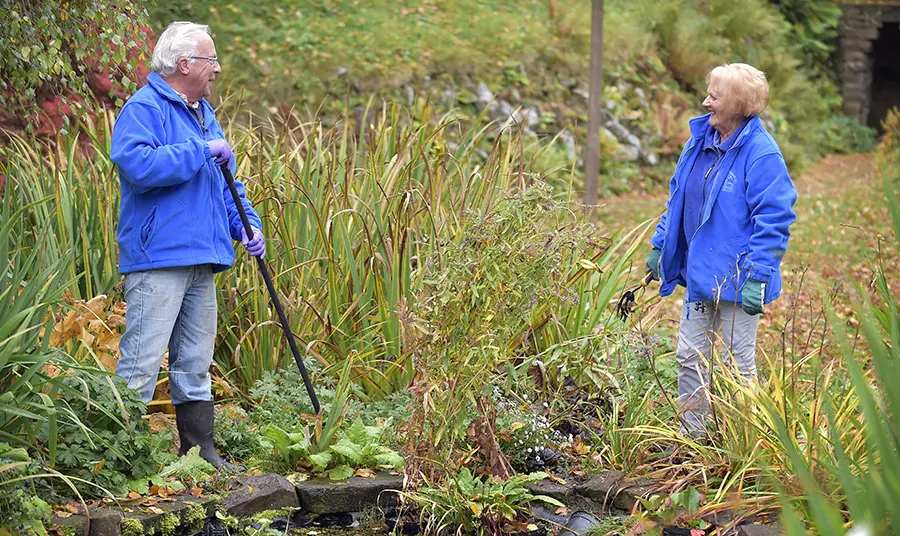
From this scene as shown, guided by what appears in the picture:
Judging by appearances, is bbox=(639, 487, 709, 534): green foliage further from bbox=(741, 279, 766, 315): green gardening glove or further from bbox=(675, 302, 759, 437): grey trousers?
bbox=(741, 279, 766, 315): green gardening glove

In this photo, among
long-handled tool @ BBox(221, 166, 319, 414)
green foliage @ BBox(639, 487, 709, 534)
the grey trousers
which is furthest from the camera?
the grey trousers

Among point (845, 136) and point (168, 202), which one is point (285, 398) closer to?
point (168, 202)

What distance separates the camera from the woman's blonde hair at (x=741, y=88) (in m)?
4.33

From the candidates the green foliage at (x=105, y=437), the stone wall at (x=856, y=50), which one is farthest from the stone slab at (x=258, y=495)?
the stone wall at (x=856, y=50)

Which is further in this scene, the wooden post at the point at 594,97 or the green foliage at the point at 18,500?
the wooden post at the point at 594,97

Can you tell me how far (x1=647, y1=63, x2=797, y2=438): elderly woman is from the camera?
4.25 m

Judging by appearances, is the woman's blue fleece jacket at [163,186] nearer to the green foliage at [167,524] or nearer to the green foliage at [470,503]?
the green foliage at [167,524]

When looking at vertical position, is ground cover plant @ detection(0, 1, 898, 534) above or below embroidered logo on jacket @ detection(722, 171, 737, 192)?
below

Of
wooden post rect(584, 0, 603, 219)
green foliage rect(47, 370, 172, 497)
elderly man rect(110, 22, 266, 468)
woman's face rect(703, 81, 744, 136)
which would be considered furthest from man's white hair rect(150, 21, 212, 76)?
wooden post rect(584, 0, 603, 219)

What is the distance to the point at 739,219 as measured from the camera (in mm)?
4375

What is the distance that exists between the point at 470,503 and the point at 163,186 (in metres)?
1.67

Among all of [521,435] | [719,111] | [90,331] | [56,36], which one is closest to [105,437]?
[90,331]

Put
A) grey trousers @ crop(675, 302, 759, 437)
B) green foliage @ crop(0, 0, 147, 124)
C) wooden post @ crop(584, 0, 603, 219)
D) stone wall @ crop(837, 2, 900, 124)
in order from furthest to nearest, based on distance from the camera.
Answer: stone wall @ crop(837, 2, 900, 124) < wooden post @ crop(584, 0, 603, 219) < green foliage @ crop(0, 0, 147, 124) < grey trousers @ crop(675, 302, 759, 437)

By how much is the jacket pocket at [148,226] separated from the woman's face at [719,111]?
2.29 m
